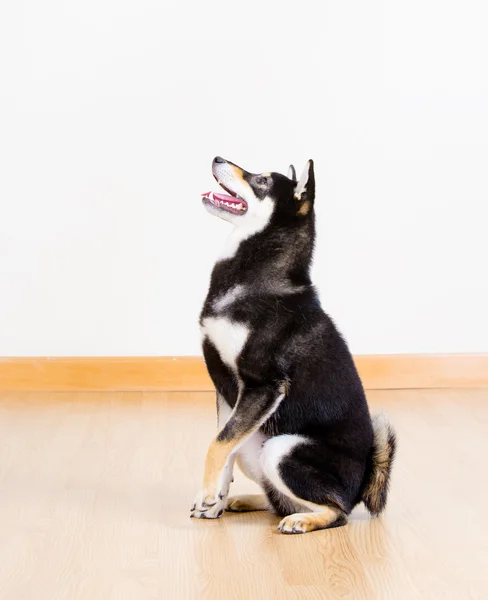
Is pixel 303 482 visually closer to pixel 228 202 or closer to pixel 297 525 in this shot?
pixel 297 525

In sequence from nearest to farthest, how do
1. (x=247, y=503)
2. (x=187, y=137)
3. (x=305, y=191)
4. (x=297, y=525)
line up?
(x=297, y=525) → (x=305, y=191) → (x=247, y=503) → (x=187, y=137)

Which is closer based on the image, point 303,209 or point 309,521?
point 309,521

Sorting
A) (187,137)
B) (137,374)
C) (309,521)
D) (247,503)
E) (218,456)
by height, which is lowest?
(137,374)

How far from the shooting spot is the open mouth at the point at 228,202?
280 centimetres

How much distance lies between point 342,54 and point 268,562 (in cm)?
298

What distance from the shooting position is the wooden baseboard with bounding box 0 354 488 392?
4809 mm

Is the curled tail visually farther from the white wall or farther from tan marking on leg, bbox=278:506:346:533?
the white wall

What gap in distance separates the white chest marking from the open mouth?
30cm

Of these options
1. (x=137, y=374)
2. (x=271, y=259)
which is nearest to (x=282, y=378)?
(x=271, y=259)

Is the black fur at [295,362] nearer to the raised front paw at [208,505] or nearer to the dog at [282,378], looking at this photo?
the dog at [282,378]

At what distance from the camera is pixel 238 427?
8.78 ft

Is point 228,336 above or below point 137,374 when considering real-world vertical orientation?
above

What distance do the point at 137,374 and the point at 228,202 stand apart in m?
2.15

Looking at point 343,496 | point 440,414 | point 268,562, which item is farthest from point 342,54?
point 268,562
